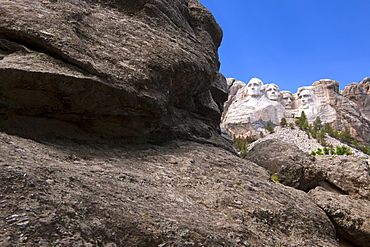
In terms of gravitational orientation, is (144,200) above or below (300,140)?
below

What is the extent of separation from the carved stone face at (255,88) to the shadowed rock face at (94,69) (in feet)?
427

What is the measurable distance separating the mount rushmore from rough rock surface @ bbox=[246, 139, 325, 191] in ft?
350

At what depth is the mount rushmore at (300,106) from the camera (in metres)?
126

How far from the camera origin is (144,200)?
7.34 meters

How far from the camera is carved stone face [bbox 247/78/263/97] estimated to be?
456 feet

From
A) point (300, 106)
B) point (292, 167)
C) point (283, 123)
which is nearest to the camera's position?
point (292, 167)

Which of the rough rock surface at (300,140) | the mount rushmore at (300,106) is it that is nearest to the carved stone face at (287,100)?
the mount rushmore at (300,106)

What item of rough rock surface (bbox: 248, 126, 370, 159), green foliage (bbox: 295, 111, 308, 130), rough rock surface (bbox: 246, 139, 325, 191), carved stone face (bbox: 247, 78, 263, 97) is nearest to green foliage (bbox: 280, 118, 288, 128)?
green foliage (bbox: 295, 111, 308, 130)

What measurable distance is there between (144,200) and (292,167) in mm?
11563

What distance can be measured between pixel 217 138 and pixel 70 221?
11.6 metres

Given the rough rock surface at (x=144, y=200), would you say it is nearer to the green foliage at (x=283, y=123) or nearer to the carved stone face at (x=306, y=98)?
the green foliage at (x=283, y=123)

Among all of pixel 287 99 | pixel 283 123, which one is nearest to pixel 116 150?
pixel 283 123

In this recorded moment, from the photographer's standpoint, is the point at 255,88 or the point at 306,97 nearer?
the point at 306,97

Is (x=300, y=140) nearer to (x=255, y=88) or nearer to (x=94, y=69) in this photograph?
(x=255, y=88)
